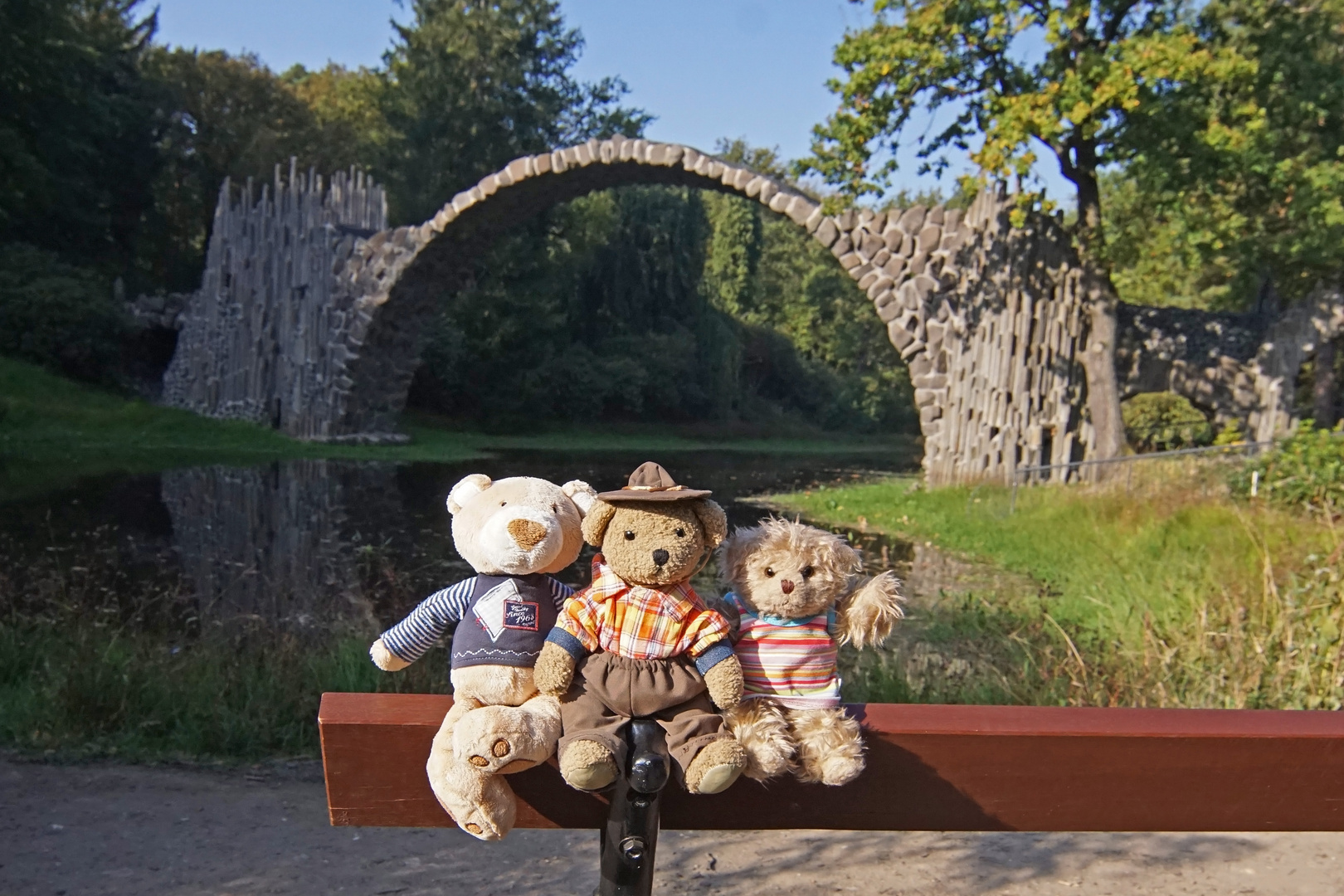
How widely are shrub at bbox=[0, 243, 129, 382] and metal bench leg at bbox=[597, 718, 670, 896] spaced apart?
2537 centimetres

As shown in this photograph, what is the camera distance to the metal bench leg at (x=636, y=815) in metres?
1.58

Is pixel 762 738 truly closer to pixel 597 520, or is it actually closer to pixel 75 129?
pixel 597 520

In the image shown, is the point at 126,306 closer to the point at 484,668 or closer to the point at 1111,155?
the point at 1111,155

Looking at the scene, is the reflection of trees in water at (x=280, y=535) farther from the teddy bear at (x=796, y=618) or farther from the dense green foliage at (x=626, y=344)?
the dense green foliage at (x=626, y=344)

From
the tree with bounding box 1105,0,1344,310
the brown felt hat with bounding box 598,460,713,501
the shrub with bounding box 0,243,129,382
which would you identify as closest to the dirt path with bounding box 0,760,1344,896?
the brown felt hat with bounding box 598,460,713,501

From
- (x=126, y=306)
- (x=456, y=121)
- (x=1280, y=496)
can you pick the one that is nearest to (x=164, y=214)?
(x=126, y=306)

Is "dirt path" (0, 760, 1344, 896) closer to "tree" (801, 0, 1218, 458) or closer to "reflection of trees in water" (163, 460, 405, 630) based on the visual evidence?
"reflection of trees in water" (163, 460, 405, 630)

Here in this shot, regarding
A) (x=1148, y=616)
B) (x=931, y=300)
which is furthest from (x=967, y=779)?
(x=931, y=300)

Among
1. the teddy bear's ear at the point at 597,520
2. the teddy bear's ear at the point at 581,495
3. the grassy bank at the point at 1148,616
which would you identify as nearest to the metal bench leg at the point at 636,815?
the teddy bear's ear at the point at 597,520

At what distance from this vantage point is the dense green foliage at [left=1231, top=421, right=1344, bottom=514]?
8.60m

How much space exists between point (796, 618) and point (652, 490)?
0.30 meters

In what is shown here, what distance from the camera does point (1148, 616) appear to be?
4.95m

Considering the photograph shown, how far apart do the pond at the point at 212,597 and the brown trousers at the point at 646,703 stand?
116 inches

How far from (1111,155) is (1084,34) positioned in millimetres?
1316
